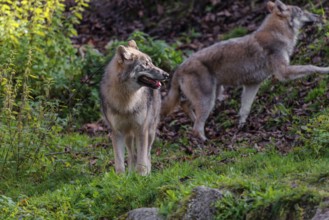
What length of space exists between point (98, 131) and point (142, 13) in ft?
21.7

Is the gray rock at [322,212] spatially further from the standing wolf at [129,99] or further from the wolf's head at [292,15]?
the wolf's head at [292,15]

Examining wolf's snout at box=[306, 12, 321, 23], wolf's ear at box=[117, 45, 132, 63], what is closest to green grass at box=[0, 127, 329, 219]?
wolf's ear at box=[117, 45, 132, 63]

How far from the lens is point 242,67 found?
13.0 m

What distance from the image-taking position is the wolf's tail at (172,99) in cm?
1277

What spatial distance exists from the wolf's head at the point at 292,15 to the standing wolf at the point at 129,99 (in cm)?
414

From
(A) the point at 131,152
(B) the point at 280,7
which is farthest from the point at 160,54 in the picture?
(A) the point at 131,152

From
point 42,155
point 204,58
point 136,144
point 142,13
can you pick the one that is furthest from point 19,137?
point 142,13

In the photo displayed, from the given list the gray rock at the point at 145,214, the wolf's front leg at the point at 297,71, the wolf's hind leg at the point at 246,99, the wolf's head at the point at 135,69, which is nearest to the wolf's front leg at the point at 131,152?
the wolf's head at the point at 135,69

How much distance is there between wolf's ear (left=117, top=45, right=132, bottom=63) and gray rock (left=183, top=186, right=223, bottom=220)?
3273 millimetres

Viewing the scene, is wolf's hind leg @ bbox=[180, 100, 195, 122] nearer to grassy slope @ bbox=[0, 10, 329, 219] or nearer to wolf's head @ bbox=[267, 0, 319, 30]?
grassy slope @ bbox=[0, 10, 329, 219]

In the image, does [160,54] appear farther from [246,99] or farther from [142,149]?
[142,149]

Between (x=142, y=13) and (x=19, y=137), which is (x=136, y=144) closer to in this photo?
(x=19, y=137)

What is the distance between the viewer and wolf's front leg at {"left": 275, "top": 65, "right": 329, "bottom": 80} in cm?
1219

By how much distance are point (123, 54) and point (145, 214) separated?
122 inches
